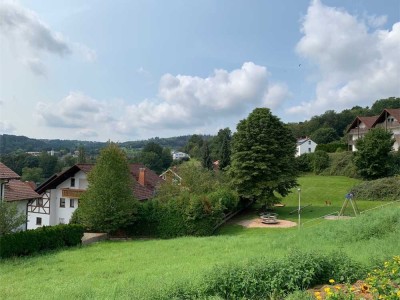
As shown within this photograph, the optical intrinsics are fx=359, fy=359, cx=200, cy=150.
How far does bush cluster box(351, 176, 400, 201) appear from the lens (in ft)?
111

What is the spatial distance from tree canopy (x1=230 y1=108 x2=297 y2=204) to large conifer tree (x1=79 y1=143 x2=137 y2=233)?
993 centimetres

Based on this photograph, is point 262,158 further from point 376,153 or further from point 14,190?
point 376,153

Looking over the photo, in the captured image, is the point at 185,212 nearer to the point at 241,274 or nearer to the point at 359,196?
the point at 241,274

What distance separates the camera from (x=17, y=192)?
24.5m

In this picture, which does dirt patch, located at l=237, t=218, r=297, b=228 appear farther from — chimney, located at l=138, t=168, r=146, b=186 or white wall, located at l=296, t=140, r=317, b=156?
white wall, located at l=296, t=140, r=317, b=156

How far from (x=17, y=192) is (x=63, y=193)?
10506 millimetres

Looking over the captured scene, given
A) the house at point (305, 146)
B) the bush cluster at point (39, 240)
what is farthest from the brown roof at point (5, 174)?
the house at point (305, 146)

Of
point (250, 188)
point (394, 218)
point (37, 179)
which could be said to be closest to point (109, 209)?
point (250, 188)

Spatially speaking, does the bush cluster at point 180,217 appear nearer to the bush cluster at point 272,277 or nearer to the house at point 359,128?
the bush cluster at point 272,277

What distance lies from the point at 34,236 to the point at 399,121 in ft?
171

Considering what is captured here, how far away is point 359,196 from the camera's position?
1421 inches

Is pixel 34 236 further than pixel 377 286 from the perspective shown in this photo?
Yes

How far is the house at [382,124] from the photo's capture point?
177 feet

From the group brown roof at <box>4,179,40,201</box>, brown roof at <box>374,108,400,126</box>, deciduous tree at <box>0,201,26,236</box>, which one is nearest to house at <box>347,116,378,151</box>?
brown roof at <box>374,108,400,126</box>
